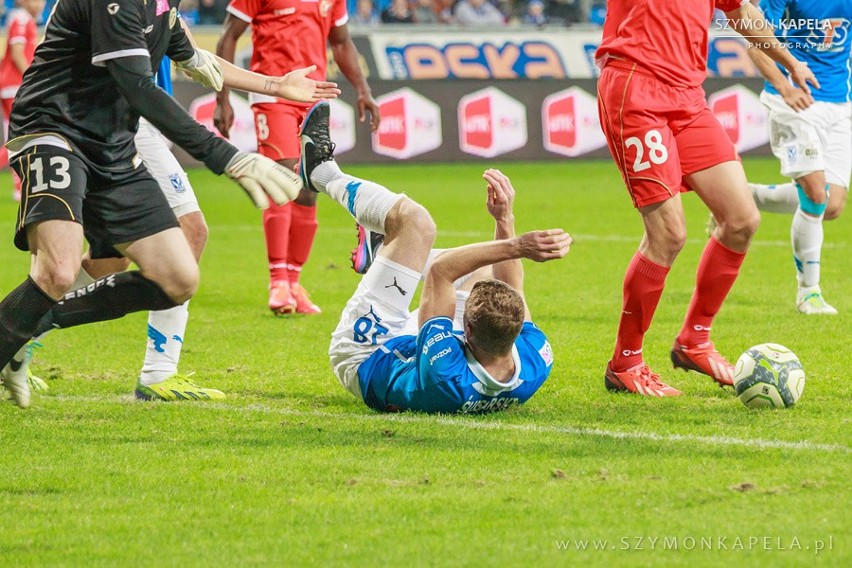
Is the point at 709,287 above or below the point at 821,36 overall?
below

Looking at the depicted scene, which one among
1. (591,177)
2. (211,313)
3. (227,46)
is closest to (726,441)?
(211,313)

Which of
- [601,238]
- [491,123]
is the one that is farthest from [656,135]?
[491,123]

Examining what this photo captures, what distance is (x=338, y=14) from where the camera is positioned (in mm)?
10359

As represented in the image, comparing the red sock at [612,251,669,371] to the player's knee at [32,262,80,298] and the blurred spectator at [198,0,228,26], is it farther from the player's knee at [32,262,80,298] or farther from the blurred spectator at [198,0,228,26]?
the blurred spectator at [198,0,228,26]

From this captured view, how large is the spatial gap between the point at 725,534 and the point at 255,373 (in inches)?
148

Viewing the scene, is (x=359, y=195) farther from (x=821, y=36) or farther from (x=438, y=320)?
(x=821, y=36)

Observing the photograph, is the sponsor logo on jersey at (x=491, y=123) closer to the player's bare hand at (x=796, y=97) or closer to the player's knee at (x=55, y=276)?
the player's bare hand at (x=796, y=97)

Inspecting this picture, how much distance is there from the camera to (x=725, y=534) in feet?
13.0

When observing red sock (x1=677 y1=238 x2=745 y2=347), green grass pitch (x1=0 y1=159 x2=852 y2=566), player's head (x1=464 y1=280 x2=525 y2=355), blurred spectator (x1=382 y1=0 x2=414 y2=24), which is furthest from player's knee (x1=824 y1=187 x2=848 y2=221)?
blurred spectator (x1=382 y1=0 x2=414 y2=24)

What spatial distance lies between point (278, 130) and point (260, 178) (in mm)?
4778

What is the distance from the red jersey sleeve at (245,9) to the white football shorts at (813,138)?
152 inches

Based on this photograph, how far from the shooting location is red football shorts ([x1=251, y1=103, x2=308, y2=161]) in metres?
9.82

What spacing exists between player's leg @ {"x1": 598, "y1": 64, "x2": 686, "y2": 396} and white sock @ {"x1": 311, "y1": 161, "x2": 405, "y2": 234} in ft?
3.70

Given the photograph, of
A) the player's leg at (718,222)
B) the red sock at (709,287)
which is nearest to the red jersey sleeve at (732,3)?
the player's leg at (718,222)
